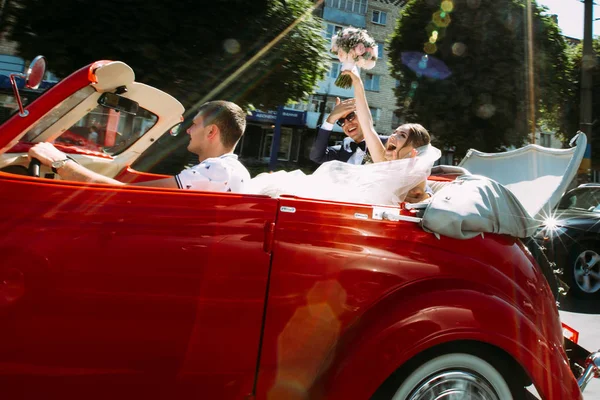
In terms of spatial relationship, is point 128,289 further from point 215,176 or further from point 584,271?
point 584,271

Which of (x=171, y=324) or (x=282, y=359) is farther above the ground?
(x=171, y=324)

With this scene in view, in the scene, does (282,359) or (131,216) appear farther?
(282,359)

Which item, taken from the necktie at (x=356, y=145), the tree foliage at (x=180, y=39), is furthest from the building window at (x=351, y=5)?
the necktie at (x=356, y=145)

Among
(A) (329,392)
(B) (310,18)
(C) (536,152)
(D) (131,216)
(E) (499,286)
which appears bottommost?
(A) (329,392)

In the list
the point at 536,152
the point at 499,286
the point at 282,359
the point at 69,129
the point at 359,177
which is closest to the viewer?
the point at 282,359

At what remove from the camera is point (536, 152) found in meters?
3.12

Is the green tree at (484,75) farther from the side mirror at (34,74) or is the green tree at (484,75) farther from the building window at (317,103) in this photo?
the building window at (317,103)

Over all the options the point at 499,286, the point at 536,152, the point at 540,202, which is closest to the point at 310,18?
the point at 536,152

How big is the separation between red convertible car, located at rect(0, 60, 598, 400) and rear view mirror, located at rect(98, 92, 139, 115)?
37cm

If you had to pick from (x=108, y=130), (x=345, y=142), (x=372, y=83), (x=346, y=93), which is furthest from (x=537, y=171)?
(x=372, y=83)

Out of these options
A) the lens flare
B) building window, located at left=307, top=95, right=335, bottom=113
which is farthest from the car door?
building window, located at left=307, top=95, right=335, bottom=113

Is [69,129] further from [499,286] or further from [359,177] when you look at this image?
[499,286]

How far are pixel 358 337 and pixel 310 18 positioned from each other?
6.51 m

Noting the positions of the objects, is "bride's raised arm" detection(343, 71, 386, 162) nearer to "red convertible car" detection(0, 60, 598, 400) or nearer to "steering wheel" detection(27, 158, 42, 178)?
"red convertible car" detection(0, 60, 598, 400)
